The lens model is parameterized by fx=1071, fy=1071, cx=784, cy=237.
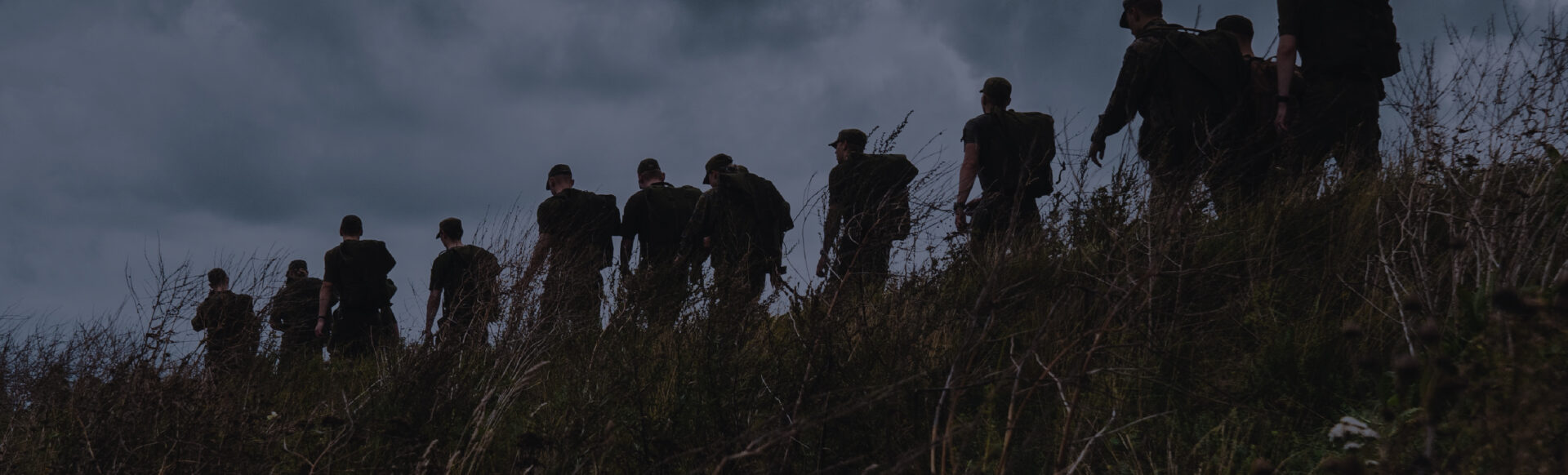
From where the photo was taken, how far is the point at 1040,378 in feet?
6.59

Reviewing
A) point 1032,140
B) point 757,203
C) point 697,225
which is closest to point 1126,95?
point 1032,140

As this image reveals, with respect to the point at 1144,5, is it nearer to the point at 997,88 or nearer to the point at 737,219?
the point at 997,88

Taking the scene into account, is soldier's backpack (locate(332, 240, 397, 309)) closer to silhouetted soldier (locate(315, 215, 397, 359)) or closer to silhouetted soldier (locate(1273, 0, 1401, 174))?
silhouetted soldier (locate(315, 215, 397, 359))

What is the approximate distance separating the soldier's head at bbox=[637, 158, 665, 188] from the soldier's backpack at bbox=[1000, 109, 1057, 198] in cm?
324

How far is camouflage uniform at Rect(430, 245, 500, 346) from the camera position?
4711 mm

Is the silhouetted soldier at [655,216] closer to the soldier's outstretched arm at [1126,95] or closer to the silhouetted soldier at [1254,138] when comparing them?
the soldier's outstretched arm at [1126,95]

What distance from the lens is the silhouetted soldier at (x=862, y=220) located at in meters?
3.43

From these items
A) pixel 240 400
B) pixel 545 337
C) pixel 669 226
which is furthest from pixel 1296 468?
pixel 669 226

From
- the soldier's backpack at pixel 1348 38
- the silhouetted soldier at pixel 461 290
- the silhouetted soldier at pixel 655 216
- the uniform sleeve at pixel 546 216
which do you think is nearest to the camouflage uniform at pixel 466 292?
the silhouetted soldier at pixel 461 290

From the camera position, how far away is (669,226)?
8.27 meters

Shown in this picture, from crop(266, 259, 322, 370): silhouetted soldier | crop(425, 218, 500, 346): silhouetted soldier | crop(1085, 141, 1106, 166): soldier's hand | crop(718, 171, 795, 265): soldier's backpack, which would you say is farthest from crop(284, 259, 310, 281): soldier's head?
crop(1085, 141, 1106, 166): soldier's hand

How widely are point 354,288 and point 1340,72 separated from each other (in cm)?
714

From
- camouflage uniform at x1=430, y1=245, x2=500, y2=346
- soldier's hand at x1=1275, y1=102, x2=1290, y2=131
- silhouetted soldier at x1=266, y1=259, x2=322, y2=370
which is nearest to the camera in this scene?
camouflage uniform at x1=430, y1=245, x2=500, y2=346

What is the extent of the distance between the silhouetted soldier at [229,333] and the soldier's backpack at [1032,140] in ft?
13.4
